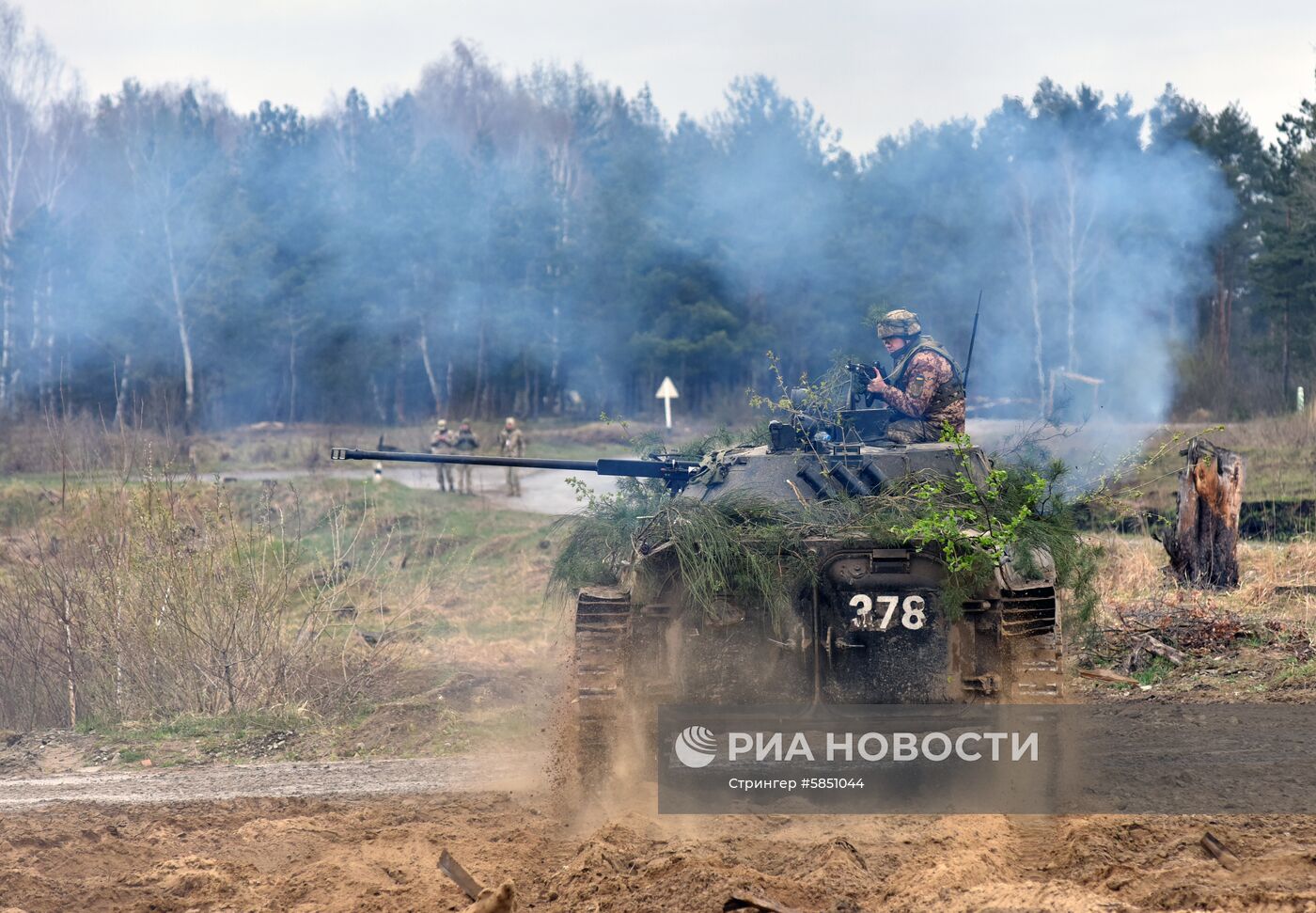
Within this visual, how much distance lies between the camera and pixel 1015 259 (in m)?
36.1

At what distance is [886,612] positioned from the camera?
25.5 ft

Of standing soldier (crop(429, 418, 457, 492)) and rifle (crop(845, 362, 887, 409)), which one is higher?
rifle (crop(845, 362, 887, 409))

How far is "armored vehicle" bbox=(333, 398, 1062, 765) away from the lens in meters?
7.79

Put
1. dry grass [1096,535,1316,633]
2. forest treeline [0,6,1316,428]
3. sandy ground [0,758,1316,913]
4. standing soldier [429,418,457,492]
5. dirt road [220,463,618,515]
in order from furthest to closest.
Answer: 1. forest treeline [0,6,1316,428]
2. standing soldier [429,418,457,492]
3. dirt road [220,463,618,515]
4. dry grass [1096,535,1316,633]
5. sandy ground [0,758,1316,913]

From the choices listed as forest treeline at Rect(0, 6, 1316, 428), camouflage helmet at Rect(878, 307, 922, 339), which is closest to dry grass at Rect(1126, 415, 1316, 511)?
forest treeline at Rect(0, 6, 1316, 428)

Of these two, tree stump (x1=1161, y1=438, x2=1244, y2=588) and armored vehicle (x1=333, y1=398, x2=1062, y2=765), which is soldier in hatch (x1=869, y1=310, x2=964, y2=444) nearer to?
armored vehicle (x1=333, y1=398, x2=1062, y2=765)

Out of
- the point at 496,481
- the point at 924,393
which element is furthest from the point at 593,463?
the point at 496,481

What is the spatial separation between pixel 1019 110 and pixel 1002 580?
30.1 metres

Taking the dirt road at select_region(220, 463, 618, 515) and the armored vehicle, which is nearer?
the armored vehicle

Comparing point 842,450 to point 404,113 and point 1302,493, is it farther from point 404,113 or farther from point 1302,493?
point 404,113

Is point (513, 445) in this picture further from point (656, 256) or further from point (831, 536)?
point (831, 536)

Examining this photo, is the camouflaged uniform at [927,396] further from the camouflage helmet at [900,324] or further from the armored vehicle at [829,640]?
the armored vehicle at [829,640]

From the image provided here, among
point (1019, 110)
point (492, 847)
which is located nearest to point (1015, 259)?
point (1019, 110)

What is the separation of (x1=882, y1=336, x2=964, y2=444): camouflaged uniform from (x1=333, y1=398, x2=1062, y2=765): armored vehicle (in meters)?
1.92
